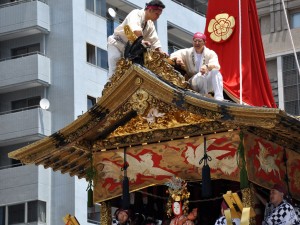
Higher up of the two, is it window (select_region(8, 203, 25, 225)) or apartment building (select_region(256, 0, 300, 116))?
apartment building (select_region(256, 0, 300, 116))

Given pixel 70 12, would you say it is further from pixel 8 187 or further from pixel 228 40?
pixel 228 40

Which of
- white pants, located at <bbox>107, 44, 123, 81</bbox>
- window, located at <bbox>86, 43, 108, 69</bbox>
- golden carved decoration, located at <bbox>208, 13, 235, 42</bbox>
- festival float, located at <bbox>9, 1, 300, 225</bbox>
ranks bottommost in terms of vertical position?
festival float, located at <bbox>9, 1, 300, 225</bbox>

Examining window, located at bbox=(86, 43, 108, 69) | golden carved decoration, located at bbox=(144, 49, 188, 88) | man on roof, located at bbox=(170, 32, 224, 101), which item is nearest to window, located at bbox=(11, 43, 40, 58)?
window, located at bbox=(86, 43, 108, 69)

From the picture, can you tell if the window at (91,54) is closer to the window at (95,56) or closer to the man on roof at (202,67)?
the window at (95,56)

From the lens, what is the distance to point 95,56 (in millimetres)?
28141

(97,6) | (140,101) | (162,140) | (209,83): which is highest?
A: (97,6)

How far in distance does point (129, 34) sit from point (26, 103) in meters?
14.8

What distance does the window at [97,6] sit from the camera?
28.2 meters

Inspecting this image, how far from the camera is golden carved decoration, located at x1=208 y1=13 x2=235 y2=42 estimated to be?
1396 centimetres

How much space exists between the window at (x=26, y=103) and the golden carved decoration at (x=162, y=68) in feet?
48.1

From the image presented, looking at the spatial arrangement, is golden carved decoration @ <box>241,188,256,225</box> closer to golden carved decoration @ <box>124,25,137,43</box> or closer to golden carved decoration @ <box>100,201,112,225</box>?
golden carved decoration @ <box>100,201,112,225</box>

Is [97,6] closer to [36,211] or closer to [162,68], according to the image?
[36,211]

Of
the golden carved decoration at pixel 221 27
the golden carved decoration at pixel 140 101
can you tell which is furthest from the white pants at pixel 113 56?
the golden carved decoration at pixel 221 27

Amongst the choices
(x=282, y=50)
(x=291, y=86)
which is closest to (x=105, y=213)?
(x=291, y=86)
